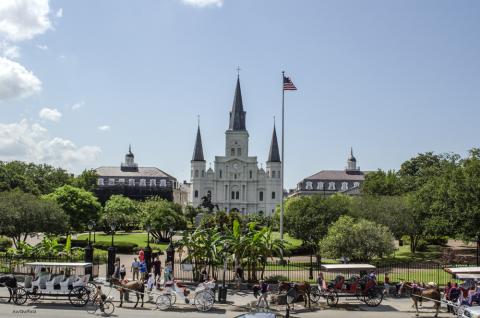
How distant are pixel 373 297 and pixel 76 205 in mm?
42701

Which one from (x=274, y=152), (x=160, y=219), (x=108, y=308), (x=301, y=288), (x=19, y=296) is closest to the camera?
(x=108, y=308)

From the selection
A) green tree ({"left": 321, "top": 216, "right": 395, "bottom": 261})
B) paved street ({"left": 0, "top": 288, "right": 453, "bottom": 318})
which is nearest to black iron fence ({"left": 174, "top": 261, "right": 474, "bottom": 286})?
green tree ({"left": 321, "top": 216, "right": 395, "bottom": 261})

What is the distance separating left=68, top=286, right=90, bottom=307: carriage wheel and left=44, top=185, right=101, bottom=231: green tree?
122 ft

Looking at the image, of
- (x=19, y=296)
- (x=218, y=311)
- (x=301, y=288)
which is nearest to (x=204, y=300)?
(x=218, y=311)

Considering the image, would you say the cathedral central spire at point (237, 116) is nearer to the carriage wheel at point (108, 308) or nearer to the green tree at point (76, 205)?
the green tree at point (76, 205)

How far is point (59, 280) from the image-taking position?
1959cm

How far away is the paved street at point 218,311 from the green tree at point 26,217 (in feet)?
65.4

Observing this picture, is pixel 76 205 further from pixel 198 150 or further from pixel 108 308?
pixel 198 150

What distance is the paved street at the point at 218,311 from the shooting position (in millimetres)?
18141

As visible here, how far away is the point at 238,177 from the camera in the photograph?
426 feet

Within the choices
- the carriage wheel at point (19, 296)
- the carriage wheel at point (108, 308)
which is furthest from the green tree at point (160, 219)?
the carriage wheel at point (108, 308)

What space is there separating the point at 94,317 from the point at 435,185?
1382 inches

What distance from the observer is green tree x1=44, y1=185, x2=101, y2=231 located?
55.3 metres

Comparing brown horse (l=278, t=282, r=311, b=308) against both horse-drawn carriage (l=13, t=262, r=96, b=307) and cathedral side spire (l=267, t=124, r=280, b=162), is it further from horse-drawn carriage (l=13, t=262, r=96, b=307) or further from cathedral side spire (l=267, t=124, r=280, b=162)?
cathedral side spire (l=267, t=124, r=280, b=162)
